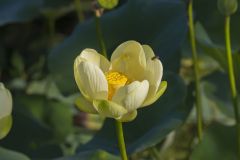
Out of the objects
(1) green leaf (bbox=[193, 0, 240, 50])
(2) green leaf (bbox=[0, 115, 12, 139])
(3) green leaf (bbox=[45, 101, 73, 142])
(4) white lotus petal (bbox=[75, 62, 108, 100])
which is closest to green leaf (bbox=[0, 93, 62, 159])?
(3) green leaf (bbox=[45, 101, 73, 142])

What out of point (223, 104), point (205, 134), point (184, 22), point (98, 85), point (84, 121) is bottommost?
point (84, 121)

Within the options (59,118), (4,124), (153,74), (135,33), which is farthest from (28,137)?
(153,74)

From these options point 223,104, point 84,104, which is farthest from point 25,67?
point 84,104

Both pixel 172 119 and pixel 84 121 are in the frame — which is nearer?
pixel 172 119

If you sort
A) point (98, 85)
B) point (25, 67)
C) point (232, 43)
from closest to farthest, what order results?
point (98, 85) → point (232, 43) → point (25, 67)

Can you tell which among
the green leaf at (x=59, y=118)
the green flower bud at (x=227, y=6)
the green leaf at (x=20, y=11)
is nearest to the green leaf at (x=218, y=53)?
the green flower bud at (x=227, y=6)

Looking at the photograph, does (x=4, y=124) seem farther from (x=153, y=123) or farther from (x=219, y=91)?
(x=219, y=91)

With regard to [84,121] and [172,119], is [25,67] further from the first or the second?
[172,119]

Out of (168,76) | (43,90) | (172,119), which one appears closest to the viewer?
(172,119)
